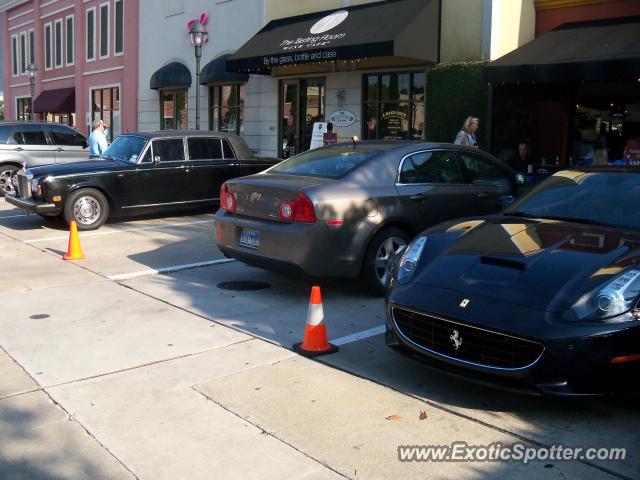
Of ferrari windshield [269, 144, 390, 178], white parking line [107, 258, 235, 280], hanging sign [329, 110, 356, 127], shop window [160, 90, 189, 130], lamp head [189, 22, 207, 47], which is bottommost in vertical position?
white parking line [107, 258, 235, 280]

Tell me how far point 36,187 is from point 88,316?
5.16 m

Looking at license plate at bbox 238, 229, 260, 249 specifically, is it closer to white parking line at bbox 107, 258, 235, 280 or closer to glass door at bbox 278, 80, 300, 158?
white parking line at bbox 107, 258, 235, 280

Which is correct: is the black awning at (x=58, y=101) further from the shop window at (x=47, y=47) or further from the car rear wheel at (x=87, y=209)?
the car rear wheel at (x=87, y=209)

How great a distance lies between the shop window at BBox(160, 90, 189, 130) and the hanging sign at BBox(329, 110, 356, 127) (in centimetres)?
700

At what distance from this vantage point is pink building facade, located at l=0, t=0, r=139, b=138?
2556 cm

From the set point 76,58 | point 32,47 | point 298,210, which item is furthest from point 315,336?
point 32,47

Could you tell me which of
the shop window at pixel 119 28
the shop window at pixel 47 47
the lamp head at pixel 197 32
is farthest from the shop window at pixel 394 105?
the shop window at pixel 47 47

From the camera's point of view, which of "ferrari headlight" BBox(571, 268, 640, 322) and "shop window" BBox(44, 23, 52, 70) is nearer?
"ferrari headlight" BBox(571, 268, 640, 322)

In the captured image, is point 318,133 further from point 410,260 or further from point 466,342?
point 466,342

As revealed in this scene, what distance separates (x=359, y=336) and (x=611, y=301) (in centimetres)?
227

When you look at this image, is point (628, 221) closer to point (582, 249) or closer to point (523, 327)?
point (582, 249)

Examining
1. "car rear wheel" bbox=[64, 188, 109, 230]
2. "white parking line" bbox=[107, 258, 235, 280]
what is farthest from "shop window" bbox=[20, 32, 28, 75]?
"white parking line" bbox=[107, 258, 235, 280]

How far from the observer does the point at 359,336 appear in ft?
18.2

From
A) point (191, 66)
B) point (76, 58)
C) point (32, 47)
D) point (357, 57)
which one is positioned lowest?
point (357, 57)
